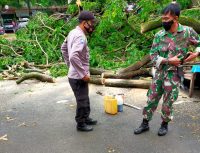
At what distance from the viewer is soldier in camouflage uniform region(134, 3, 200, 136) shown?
4355 millimetres

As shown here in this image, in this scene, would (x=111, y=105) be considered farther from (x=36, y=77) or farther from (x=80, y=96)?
(x=36, y=77)

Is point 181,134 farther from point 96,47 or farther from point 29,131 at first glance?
point 96,47

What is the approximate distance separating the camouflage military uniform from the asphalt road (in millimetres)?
529

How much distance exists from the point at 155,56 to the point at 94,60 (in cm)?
519

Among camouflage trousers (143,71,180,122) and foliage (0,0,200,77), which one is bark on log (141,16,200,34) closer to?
foliage (0,0,200,77)

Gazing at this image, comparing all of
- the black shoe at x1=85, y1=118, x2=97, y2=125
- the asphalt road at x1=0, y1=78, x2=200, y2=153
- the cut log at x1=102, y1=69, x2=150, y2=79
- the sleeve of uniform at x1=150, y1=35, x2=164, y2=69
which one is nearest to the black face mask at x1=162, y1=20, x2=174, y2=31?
the sleeve of uniform at x1=150, y1=35, x2=164, y2=69

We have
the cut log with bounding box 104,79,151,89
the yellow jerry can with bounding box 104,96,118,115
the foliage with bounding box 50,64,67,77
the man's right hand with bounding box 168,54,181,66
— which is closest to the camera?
the man's right hand with bounding box 168,54,181,66

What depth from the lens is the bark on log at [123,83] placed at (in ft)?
24.2

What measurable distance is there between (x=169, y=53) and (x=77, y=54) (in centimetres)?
128

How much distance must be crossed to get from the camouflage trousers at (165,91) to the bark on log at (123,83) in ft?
8.49

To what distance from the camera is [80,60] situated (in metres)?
4.64

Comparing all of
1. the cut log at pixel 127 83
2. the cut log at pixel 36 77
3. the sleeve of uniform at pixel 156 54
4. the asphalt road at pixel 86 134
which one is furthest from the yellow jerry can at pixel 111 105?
the cut log at pixel 36 77

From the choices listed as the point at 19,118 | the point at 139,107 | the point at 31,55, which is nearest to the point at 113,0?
the point at 31,55

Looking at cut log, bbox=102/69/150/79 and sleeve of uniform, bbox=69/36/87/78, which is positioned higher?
sleeve of uniform, bbox=69/36/87/78
